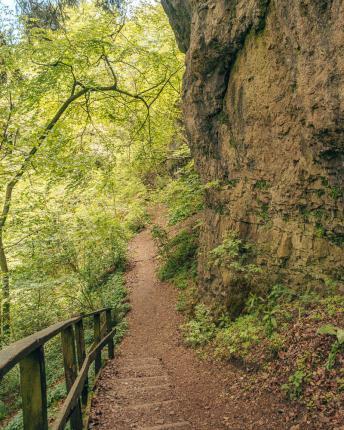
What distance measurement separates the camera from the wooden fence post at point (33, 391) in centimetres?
205

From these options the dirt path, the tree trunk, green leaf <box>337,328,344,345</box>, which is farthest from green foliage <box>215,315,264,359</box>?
the tree trunk

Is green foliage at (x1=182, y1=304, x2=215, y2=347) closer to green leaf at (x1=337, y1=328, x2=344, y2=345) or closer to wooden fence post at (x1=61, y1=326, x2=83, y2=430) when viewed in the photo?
green leaf at (x1=337, y1=328, x2=344, y2=345)

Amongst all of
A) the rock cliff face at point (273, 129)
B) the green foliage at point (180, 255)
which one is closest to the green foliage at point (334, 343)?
the rock cliff face at point (273, 129)

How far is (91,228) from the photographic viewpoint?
12.2 metres

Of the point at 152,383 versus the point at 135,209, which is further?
the point at 135,209

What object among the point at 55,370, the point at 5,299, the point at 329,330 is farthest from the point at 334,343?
the point at 5,299

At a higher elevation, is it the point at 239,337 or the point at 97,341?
the point at 97,341

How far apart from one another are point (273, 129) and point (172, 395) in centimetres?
526

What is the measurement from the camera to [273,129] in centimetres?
714

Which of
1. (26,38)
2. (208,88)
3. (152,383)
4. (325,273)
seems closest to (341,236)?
(325,273)

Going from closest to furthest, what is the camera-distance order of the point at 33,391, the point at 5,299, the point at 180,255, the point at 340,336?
1. the point at 33,391
2. the point at 340,336
3. the point at 5,299
4. the point at 180,255

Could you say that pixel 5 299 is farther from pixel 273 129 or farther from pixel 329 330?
pixel 329 330

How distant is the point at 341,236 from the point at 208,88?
5251 millimetres

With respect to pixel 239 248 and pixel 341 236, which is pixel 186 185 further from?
pixel 341 236
